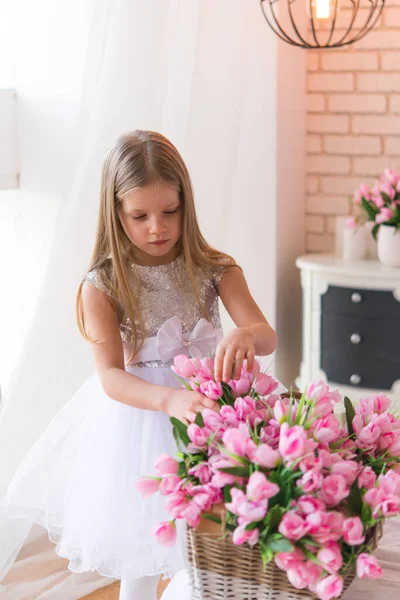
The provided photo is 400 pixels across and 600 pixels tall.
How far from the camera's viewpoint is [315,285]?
347 centimetres

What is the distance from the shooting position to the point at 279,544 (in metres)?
0.93

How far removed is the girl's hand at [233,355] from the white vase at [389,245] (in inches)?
79.8

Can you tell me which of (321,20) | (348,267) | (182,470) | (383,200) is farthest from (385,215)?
(182,470)

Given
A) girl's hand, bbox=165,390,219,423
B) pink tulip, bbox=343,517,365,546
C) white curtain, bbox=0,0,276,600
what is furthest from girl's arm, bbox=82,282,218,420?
white curtain, bbox=0,0,276,600

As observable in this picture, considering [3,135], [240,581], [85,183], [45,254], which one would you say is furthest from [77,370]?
[240,581]

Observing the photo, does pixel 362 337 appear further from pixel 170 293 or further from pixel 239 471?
pixel 239 471

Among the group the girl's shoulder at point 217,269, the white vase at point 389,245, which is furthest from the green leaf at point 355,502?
the white vase at point 389,245

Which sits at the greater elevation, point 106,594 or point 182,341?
point 182,341

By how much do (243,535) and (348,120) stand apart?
3078mm

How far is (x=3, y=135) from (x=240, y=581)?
196 centimetres

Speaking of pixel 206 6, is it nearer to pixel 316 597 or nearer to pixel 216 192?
pixel 216 192

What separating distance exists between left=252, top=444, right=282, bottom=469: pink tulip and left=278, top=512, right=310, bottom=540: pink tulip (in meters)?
0.07

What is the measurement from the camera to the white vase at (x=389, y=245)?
3396 millimetres

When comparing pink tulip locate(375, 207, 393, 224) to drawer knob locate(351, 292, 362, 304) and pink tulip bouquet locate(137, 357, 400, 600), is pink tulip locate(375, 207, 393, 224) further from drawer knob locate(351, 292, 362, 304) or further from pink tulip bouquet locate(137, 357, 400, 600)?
pink tulip bouquet locate(137, 357, 400, 600)
